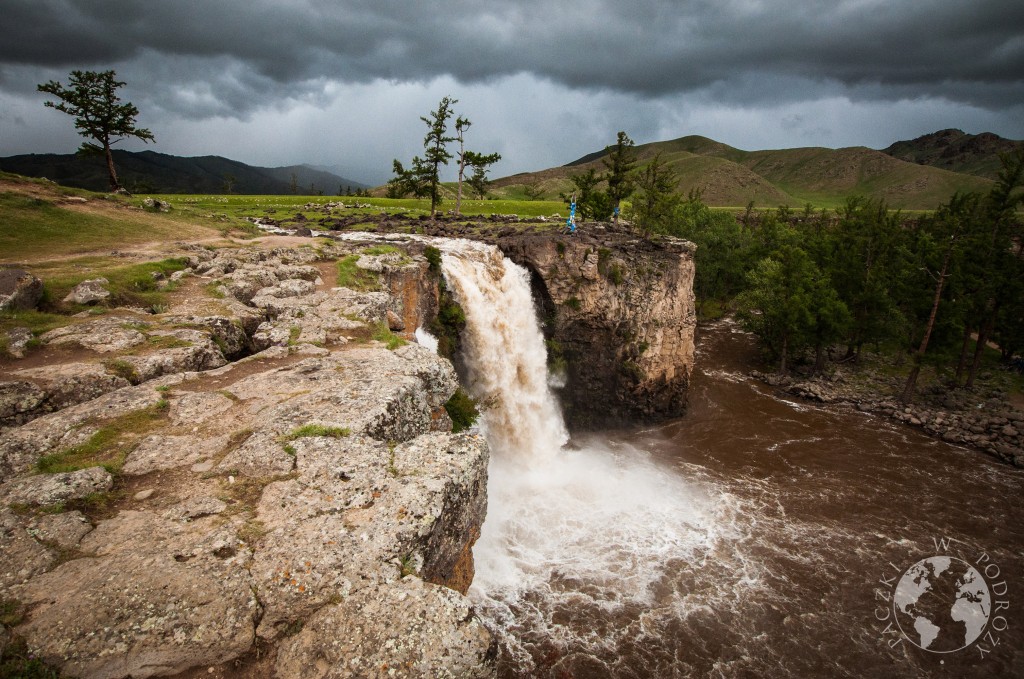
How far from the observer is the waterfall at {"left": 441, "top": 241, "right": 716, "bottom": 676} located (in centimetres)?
1522

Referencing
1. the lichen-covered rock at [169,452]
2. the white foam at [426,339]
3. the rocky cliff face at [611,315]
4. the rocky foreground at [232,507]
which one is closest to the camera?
the rocky foreground at [232,507]

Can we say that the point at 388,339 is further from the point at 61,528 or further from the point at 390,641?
the point at 390,641

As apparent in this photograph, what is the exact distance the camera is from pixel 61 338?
12.1m

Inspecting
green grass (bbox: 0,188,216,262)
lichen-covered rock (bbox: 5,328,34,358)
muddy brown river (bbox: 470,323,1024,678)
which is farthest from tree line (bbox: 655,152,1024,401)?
lichen-covered rock (bbox: 5,328,34,358)

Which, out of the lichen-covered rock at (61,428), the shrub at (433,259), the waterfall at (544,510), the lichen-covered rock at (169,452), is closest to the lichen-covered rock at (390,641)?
the lichen-covered rock at (169,452)

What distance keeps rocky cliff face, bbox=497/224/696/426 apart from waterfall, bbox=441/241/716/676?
5.77 feet

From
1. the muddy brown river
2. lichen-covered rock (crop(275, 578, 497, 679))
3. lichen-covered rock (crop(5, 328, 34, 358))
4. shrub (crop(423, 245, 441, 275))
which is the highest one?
shrub (crop(423, 245, 441, 275))

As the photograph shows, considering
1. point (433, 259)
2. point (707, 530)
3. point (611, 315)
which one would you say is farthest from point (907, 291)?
point (433, 259)

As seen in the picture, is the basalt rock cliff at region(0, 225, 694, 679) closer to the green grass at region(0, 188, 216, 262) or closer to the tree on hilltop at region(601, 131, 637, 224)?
the green grass at region(0, 188, 216, 262)

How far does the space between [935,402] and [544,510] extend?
3044 cm

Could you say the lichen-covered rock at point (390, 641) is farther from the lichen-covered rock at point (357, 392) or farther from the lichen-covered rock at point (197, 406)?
the lichen-covered rock at point (197, 406)

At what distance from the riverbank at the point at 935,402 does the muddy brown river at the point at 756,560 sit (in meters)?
1.28

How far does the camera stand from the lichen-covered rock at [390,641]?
5516mm

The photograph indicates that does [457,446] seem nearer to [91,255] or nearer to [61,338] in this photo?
[61,338]
